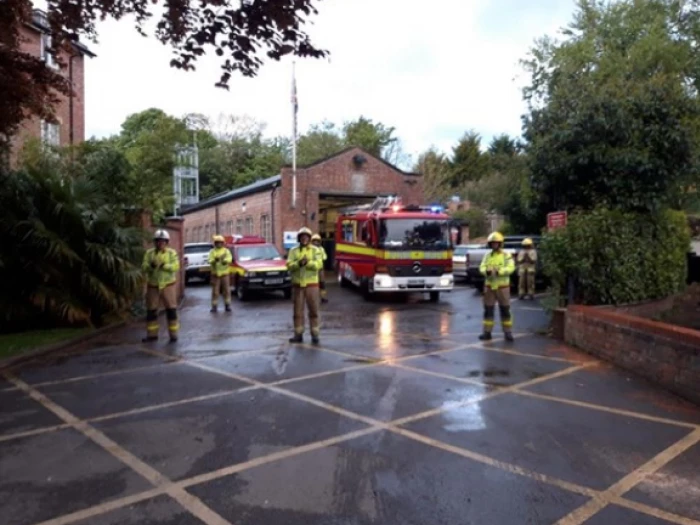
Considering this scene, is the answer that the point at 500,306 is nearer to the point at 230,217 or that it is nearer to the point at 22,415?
the point at 22,415

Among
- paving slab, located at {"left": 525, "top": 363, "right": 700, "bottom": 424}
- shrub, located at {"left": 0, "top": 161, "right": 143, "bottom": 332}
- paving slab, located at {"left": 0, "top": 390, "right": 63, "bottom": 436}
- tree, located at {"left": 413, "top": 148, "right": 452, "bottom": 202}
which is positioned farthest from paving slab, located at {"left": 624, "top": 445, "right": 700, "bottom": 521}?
tree, located at {"left": 413, "top": 148, "right": 452, "bottom": 202}

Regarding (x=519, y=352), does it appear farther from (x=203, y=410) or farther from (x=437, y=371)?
(x=203, y=410)

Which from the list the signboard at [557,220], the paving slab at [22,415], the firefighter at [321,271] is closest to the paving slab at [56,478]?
the paving slab at [22,415]

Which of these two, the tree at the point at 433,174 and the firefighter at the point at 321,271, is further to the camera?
the tree at the point at 433,174

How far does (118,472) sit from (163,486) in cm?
51

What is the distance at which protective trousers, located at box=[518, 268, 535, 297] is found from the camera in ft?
56.1

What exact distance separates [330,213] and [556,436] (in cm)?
2956

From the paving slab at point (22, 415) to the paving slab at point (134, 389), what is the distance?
0.23 m

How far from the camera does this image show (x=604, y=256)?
34.5ft

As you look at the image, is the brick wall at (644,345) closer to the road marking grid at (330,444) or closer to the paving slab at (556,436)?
the road marking grid at (330,444)

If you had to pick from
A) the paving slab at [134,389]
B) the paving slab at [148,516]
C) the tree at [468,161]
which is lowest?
the paving slab at [134,389]

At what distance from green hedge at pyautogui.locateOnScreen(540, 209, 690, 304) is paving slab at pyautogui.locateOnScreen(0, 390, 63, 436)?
26.5ft

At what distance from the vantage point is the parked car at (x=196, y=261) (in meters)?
25.5

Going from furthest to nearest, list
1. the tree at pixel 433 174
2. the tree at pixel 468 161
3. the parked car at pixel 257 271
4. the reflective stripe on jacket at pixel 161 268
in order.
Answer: the tree at pixel 468 161 → the tree at pixel 433 174 → the parked car at pixel 257 271 → the reflective stripe on jacket at pixel 161 268
